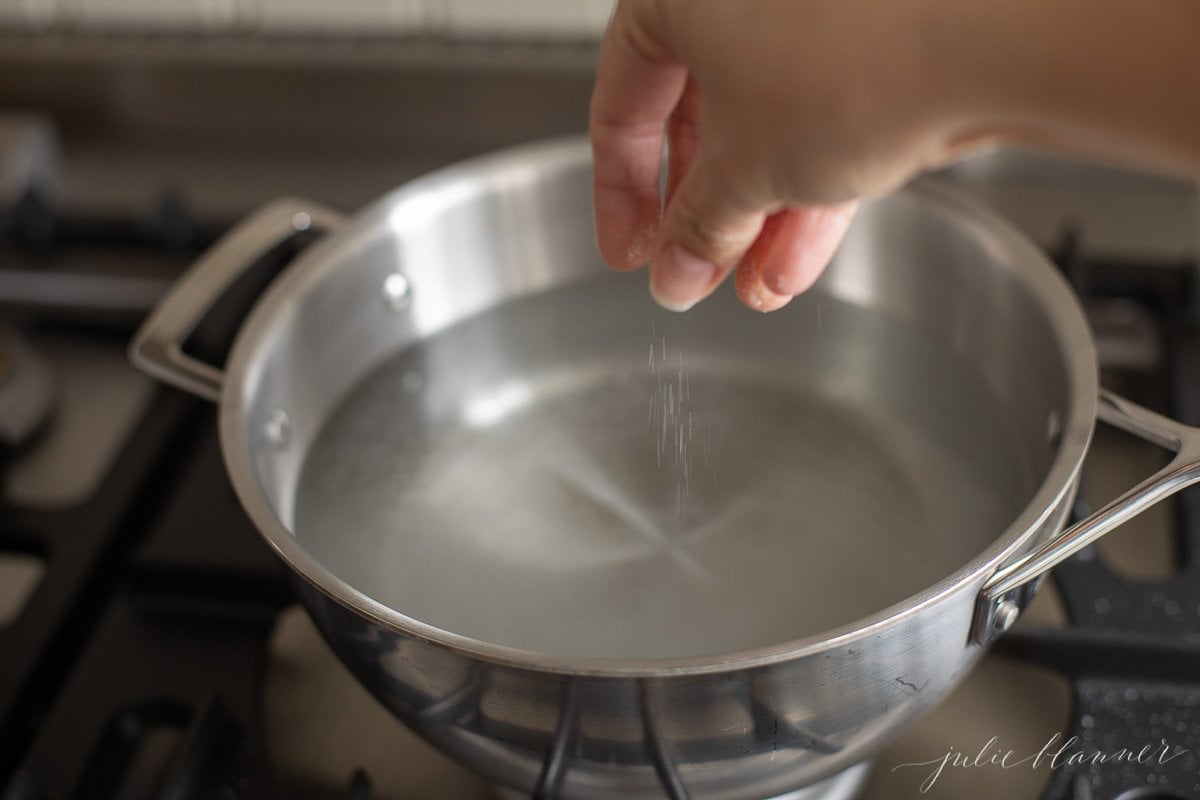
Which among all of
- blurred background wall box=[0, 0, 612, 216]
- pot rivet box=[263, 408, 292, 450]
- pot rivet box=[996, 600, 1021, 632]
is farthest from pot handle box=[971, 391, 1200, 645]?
blurred background wall box=[0, 0, 612, 216]

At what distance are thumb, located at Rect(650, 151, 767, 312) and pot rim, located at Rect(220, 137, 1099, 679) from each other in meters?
0.13

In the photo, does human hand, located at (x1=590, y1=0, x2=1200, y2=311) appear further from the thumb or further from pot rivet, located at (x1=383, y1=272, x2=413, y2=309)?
pot rivet, located at (x1=383, y1=272, x2=413, y2=309)

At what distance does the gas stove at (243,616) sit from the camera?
0.49m

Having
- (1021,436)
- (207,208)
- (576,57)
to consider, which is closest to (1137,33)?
(1021,436)

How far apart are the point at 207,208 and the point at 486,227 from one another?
247 millimetres

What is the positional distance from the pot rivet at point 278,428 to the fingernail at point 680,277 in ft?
0.70

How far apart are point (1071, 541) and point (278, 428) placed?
35cm

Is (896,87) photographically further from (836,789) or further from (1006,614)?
(836,789)

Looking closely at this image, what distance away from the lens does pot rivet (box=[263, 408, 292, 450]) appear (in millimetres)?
542

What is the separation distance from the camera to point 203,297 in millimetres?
538

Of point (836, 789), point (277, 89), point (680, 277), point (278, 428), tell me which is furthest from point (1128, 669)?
point (277, 89)

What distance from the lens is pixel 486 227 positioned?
64 centimetres

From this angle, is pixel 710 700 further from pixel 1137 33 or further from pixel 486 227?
pixel 486 227

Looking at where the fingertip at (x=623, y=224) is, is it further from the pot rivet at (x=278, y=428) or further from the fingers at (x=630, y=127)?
the pot rivet at (x=278, y=428)
